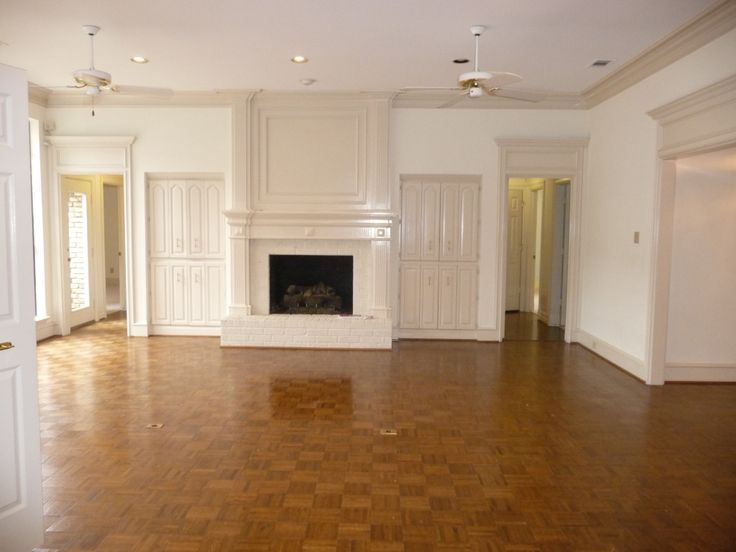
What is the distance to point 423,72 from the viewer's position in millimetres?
6109

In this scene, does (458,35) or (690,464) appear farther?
(458,35)

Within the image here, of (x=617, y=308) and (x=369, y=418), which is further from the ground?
(x=617, y=308)

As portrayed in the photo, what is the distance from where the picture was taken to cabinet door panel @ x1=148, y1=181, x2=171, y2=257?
747cm

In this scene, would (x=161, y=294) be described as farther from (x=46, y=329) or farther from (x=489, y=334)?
(x=489, y=334)

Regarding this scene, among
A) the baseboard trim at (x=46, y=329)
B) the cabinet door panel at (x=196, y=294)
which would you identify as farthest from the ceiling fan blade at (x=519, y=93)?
the baseboard trim at (x=46, y=329)

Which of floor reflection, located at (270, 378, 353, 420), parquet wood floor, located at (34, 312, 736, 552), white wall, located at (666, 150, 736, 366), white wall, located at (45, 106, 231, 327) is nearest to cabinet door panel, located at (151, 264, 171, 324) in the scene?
white wall, located at (45, 106, 231, 327)

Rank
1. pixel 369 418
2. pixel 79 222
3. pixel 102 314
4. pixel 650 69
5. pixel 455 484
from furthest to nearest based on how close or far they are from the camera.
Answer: pixel 102 314 → pixel 79 222 → pixel 650 69 → pixel 369 418 → pixel 455 484

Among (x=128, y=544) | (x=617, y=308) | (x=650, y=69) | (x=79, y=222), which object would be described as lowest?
(x=128, y=544)

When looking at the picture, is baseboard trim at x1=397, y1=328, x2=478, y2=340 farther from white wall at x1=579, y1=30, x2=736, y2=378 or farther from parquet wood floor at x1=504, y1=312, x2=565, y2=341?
white wall at x1=579, y1=30, x2=736, y2=378

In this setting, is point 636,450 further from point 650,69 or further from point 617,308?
point 650,69

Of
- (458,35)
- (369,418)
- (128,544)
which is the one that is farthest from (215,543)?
(458,35)

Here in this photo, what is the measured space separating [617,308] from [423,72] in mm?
3481

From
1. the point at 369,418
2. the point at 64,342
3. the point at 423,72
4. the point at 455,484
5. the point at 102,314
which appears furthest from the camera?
the point at 102,314

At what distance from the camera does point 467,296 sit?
7480mm
